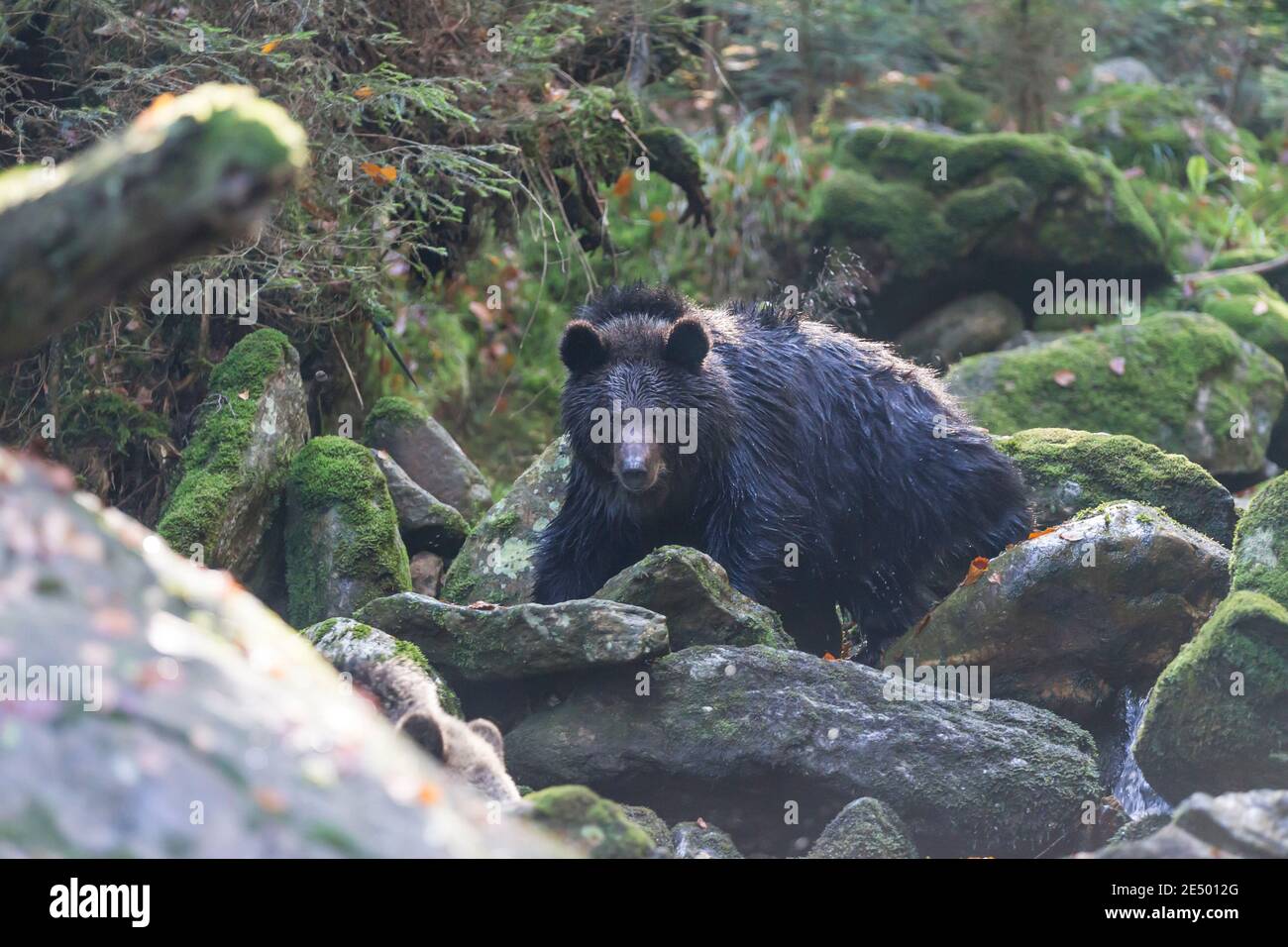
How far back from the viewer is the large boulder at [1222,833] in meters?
4.06

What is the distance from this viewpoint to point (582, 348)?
25.8ft

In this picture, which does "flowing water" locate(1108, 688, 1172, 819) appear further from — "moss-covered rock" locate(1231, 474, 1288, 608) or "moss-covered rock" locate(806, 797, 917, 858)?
"moss-covered rock" locate(806, 797, 917, 858)

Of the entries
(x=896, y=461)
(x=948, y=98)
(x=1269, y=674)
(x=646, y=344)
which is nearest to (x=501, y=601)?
(x=646, y=344)

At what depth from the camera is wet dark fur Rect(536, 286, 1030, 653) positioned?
311 inches

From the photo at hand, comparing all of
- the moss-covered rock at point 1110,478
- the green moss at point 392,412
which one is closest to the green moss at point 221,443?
the green moss at point 392,412

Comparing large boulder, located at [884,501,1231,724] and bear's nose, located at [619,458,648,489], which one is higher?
bear's nose, located at [619,458,648,489]

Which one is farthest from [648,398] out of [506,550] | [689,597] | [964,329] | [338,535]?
[964,329]

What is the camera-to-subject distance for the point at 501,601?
27.5 ft

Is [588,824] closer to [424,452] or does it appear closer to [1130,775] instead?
[1130,775]

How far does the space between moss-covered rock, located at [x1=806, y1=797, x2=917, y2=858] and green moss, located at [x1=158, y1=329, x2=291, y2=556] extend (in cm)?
387

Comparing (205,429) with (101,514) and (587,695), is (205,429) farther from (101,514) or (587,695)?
(101,514)

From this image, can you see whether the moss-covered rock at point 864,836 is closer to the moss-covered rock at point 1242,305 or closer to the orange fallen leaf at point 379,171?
the orange fallen leaf at point 379,171

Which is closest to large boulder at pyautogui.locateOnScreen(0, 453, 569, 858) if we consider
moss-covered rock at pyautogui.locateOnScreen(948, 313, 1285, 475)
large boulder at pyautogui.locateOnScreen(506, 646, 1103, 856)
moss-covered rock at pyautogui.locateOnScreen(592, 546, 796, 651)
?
large boulder at pyautogui.locateOnScreen(506, 646, 1103, 856)
